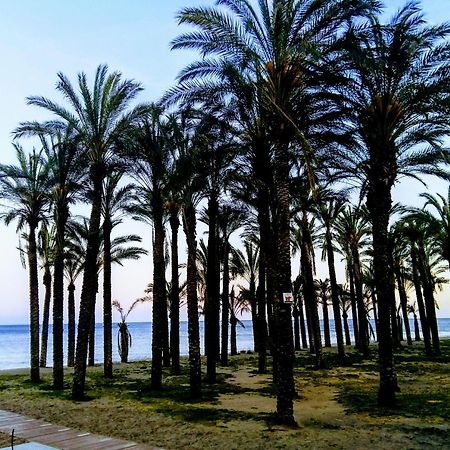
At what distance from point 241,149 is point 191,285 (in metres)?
5.33

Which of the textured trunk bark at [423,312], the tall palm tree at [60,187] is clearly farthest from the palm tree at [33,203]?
the textured trunk bark at [423,312]

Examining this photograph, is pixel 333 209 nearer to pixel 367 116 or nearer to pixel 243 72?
pixel 367 116

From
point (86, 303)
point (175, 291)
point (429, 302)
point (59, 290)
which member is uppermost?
point (175, 291)

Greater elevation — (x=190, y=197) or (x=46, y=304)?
(x=190, y=197)

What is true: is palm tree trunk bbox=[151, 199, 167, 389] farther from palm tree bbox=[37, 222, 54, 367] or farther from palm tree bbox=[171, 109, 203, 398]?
palm tree bbox=[37, 222, 54, 367]

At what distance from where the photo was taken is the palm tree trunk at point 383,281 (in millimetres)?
12820

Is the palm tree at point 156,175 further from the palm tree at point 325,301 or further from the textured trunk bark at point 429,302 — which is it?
the palm tree at point 325,301

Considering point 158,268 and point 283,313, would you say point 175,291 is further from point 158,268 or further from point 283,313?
point 283,313

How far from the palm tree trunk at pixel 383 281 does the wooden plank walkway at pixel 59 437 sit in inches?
303

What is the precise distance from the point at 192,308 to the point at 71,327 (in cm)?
1755

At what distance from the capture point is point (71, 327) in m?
30.0

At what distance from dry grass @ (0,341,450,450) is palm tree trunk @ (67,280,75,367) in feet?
28.3

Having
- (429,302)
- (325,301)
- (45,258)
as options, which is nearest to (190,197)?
(45,258)

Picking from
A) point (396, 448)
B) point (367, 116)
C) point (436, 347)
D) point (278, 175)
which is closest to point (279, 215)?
point (278, 175)
